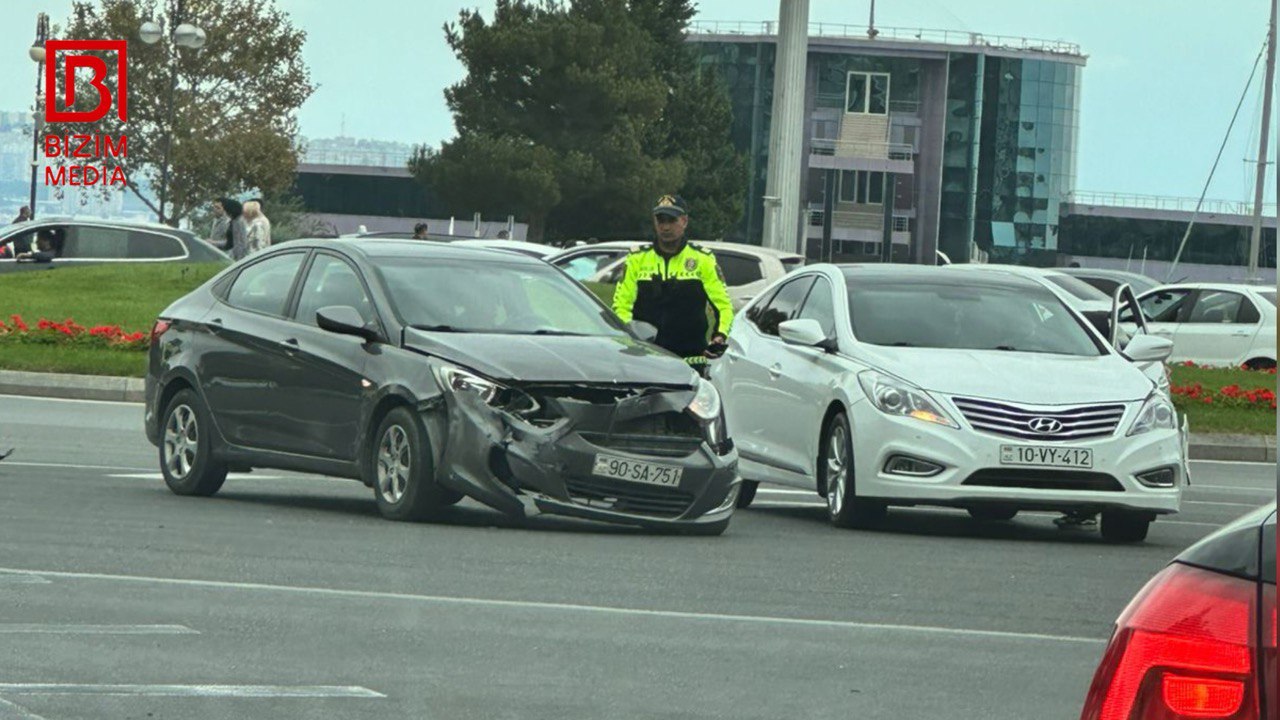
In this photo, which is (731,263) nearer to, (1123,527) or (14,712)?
(1123,527)

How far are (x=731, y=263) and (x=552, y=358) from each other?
20.0 metres

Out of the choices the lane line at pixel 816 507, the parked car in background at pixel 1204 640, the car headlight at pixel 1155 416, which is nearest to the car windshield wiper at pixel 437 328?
the lane line at pixel 816 507

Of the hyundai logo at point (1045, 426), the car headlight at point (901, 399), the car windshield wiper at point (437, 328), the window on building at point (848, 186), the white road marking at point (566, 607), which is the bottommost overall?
the white road marking at point (566, 607)

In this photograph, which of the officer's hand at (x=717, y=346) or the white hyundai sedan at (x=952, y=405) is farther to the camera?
the officer's hand at (x=717, y=346)

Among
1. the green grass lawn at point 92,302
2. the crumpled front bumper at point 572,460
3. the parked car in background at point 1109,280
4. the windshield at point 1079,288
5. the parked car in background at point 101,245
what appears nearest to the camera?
the crumpled front bumper at point 572,460

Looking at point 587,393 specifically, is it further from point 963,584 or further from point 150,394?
point 150,394

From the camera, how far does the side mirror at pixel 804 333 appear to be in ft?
44.8

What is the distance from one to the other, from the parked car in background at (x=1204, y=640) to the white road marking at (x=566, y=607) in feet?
19.4

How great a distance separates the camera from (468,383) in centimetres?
1221

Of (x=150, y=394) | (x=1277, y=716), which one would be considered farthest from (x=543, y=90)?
(x=1277, y=716)

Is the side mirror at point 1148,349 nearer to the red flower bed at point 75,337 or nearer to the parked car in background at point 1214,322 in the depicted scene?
the red flower bed at point 75,337

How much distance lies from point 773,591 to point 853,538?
2.77m

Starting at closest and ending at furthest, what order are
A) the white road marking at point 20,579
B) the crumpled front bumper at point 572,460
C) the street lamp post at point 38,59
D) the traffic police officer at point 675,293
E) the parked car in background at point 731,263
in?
the white road marking at point 20,579, the crumpled front bumper at point 572,460, the traffic police officer at point 675,293, the parked car in background at point 731,263, the street lamp post at point 38,59

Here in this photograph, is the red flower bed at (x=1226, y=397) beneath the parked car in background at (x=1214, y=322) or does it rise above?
beneath
